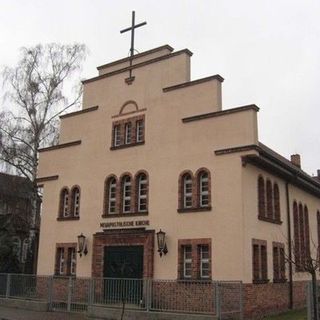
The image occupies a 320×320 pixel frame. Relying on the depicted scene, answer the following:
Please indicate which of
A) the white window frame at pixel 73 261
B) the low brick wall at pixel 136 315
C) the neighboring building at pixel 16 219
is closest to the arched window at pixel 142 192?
the white window frame at pixel 73 261

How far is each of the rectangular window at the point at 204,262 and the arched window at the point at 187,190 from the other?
1912 millimetres

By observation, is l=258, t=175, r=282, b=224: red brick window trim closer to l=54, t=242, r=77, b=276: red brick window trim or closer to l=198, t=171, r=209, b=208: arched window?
l=198, t=171, r=209, b=208: arched window

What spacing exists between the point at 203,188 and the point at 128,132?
528 cm

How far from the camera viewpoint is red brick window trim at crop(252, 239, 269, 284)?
20461 millimetres

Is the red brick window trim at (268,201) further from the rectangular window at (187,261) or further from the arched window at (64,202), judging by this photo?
the arched window at (64,202)

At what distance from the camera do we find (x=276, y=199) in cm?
2366

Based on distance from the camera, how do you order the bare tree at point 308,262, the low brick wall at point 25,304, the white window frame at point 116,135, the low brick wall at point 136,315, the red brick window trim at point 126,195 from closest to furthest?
the bare tree at point 308,262 → the low brick wall at point 136,315 → the low brick wall at point 25,304 → the red brick window trim at point 126,195 → the white window frame at point 116,135

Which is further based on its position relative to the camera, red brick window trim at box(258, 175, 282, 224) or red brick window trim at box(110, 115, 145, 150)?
red brick window trim at box(110, 115, 145, 150)

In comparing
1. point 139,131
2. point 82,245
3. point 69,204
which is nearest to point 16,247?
point 69,204

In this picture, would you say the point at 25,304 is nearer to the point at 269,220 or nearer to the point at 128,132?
the point at 128,132

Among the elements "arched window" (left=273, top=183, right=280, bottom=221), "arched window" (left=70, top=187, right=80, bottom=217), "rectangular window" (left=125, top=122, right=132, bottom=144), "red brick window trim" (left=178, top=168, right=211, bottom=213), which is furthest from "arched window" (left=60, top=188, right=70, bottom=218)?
"arched window" (left=273, top=183, right=280, bottom=221)

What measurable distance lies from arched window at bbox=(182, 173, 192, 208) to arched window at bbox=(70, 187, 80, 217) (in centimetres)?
641

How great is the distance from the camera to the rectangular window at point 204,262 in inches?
805

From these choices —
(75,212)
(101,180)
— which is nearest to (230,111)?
(101,180)
